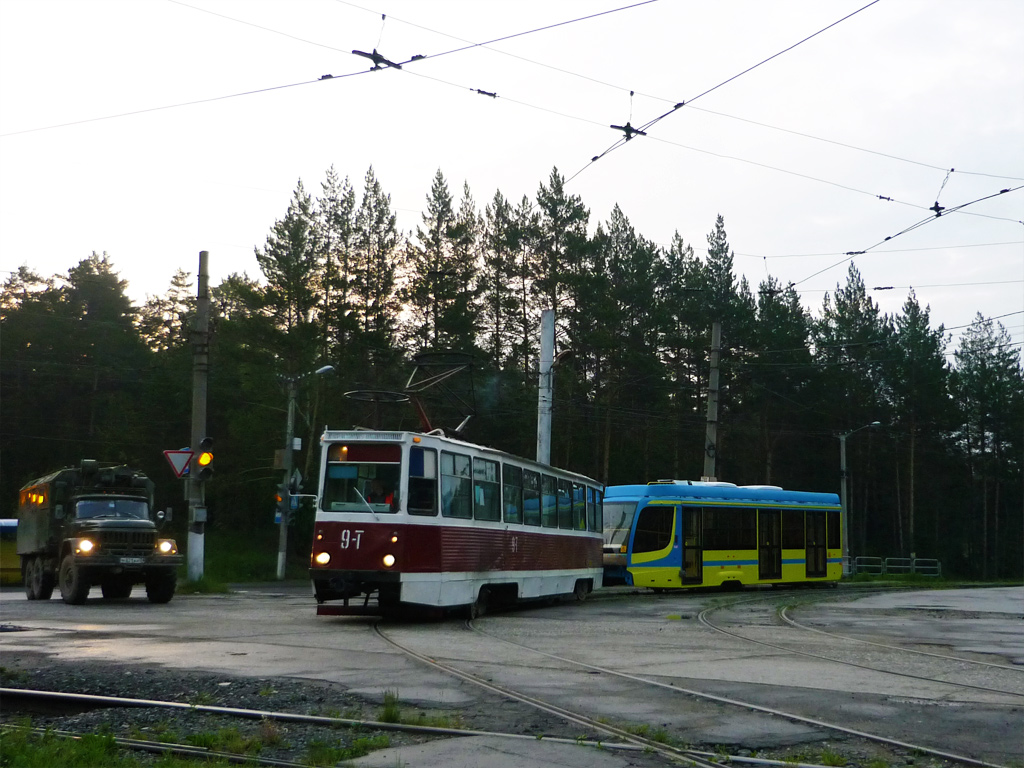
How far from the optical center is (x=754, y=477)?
66.4m

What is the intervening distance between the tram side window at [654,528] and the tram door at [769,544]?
358 cm

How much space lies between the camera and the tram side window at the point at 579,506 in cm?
2388

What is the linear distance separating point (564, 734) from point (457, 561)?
9.92m

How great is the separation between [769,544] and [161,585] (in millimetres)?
15902

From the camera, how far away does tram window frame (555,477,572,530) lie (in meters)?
22.7

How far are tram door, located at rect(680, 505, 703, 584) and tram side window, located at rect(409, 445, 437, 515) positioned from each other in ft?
38.7

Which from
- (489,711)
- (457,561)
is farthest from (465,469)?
(489,711)

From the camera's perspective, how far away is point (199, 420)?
25.2 metres

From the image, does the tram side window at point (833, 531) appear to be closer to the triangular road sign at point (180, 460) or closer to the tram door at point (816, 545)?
the tram door at point (816, 545)

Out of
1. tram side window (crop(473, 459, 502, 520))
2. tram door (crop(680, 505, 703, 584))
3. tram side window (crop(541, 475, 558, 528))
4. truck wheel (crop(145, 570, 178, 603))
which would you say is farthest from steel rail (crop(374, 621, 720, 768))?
tram door (crop(680, 505, 703, 584))

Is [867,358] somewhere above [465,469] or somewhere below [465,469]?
above

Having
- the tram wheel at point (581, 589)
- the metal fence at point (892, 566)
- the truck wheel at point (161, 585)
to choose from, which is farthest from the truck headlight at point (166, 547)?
the metal fence at point (892, 566)

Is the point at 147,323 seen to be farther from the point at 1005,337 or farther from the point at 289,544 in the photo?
the point at 1005,337

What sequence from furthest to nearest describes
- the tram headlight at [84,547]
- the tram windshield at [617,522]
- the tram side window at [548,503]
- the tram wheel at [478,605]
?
1. the tram windshield at [617,522]
2. the tram side window at [548,503]
3. the tram headlight at [84,547]
4. the tram wheel at [478,605]
